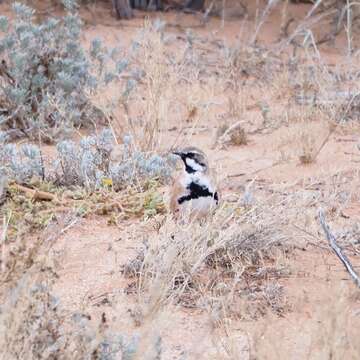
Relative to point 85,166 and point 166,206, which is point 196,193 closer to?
point 166,206

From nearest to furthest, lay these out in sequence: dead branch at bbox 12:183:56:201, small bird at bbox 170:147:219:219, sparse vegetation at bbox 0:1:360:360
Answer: sparse vegetation at bbox 0:1:360:360 < small bird at bbox 170:147:219:219 < dead branch at bbox 12:183:56:201

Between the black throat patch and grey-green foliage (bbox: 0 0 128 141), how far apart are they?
87.0 inches

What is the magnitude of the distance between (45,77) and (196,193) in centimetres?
277

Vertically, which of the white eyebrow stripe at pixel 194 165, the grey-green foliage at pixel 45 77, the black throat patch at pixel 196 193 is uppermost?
the white eyebrow stripe at pixel 194 165

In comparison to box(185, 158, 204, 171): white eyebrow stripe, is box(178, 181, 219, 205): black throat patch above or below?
below

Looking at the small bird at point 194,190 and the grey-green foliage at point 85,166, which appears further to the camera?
the grey-green foliage at point 85,166

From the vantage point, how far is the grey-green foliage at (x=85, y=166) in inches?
205

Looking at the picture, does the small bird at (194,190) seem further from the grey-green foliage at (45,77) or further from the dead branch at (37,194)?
the grey-green foliage at (45,77)

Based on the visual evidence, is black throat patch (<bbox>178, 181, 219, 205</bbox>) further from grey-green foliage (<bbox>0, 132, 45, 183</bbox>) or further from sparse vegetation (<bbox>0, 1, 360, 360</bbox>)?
grey-green foliage (<bbox>0, 132, 45, 183</bbox>)


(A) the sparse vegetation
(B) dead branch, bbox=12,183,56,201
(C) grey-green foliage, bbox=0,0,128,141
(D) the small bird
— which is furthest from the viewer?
(C) grey-green foliage, bbox=0,0,128,141

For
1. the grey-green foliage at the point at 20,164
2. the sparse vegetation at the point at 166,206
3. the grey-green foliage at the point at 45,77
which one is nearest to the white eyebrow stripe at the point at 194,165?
the sparse vegetation at the point at 166,206

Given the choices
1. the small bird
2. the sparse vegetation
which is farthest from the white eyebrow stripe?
the sparse vegetation

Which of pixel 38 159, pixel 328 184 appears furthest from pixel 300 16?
pixel 38 159

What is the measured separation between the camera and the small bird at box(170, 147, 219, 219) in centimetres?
433
